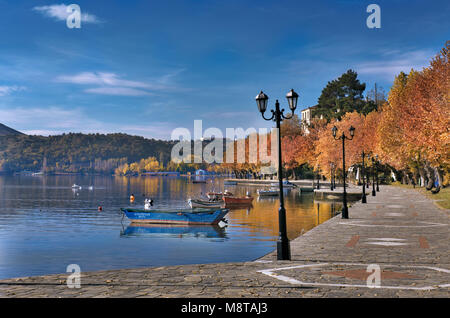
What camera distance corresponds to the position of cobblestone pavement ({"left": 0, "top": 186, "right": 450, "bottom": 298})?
10195 millimetres

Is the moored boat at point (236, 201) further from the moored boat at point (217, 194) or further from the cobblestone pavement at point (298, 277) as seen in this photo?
the cobblestone pavement at point (298, 277)

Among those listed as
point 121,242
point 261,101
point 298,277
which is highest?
point 261,101

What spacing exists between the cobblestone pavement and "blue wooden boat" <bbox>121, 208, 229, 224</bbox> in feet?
70.8

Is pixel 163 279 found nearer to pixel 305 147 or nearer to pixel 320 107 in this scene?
pixel 305 147

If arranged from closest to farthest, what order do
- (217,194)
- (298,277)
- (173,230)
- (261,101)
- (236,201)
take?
(298,277)
(261,101)
(173,230)
(236,201)
(217,194)

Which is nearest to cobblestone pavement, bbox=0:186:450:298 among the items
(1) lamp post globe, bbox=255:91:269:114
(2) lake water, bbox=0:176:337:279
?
(1) lamp post globe, bbox=255:91:269:114

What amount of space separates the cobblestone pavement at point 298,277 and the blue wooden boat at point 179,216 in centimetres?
2159

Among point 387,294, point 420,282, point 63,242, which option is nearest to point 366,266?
point 420,282

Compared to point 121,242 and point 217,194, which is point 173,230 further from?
point 217,194

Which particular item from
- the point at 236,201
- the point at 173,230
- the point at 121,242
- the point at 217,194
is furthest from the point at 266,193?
the point at 121,242

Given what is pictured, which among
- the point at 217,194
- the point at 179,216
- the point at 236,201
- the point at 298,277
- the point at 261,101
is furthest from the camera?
the point at 217,194

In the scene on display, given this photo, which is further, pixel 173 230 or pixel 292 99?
pixel 173 230

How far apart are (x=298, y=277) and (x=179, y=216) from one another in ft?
→ 96.1

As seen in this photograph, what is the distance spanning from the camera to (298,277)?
38.8 ft
